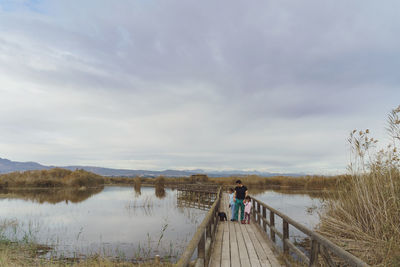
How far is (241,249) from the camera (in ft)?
21.4

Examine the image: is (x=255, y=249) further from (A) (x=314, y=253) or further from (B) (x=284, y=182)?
(B) (x=284, y=182)

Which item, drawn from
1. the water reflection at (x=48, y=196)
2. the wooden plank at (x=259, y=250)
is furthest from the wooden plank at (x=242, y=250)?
the water reflection at (x=48, y=196)

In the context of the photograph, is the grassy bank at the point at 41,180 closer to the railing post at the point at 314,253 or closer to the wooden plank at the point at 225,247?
the wooden plank at the point at 225,247

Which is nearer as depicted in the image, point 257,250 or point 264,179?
point 257,250

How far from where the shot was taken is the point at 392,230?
17.0 ft

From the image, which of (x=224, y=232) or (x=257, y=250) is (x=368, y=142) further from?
(x=224, y=232)

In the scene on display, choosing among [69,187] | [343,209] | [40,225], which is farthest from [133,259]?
[69,187]

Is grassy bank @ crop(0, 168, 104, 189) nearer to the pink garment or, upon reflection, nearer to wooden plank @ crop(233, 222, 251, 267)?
the pink garment

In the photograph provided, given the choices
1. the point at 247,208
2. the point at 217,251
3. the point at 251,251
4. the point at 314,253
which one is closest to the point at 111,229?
the point at 247,208

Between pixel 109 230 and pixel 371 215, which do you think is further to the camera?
pixel 109 230

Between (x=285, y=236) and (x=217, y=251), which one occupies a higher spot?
(x=285, y=236)

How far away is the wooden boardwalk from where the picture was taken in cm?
547

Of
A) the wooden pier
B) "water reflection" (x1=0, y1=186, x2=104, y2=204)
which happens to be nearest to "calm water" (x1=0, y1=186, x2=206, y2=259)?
the wooden pier

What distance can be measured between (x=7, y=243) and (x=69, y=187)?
3913 centimetres
